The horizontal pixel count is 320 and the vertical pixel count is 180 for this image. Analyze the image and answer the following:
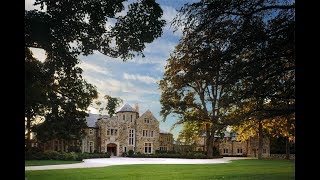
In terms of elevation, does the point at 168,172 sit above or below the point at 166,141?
below

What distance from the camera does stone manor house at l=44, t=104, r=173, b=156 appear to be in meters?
4.41

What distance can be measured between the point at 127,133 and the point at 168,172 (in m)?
0.97

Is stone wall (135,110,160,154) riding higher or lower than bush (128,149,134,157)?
higher

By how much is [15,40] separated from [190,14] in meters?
2.70

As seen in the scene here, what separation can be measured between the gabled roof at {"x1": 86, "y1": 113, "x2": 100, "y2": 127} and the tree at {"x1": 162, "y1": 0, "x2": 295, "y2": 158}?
50.9 inches

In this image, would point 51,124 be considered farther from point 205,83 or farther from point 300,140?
point 300,140

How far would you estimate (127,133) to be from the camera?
5.48 metres

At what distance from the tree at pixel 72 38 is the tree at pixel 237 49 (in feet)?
1.69

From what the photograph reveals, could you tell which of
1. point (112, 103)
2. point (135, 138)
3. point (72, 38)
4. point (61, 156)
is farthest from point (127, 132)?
point (72, 38)

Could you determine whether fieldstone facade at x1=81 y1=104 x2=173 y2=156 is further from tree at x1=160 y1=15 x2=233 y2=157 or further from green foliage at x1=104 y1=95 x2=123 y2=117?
tree at x1=160 y1=15 x2=233 y2=157

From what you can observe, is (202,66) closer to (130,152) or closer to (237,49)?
(237,49)

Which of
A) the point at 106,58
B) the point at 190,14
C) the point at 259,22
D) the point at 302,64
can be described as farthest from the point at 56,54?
the point at 302,64

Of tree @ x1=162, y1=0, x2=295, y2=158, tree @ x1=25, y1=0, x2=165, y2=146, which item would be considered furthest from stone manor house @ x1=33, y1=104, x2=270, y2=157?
tree @ x1=162, y1=0, x2=295, y2=158

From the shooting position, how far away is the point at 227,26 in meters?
4.08
